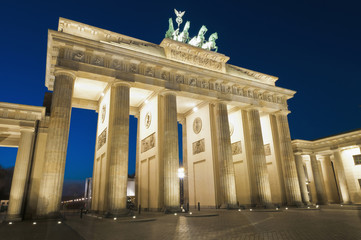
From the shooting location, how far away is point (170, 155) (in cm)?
2036

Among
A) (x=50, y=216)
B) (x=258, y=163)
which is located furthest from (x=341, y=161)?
(x=50, y=216)

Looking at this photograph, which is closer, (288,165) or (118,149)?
(118,149)

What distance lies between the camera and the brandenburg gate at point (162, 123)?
1750 cm

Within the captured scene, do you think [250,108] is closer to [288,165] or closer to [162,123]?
[288,165]

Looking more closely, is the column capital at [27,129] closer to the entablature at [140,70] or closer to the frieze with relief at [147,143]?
the entablature at [140,70]

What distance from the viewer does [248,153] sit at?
26.5 meters

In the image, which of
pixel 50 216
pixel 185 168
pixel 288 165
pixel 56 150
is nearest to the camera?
pixel 50 216

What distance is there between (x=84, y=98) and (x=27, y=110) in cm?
878

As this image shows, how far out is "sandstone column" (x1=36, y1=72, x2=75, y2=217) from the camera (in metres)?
15.2

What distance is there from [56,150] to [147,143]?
944 centimetres

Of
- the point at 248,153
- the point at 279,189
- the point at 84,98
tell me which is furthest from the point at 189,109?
the point at 279,189

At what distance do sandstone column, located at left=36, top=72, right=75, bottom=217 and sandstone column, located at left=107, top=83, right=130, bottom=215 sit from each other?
3234mm

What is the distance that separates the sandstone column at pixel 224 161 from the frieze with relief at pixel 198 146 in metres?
2.90

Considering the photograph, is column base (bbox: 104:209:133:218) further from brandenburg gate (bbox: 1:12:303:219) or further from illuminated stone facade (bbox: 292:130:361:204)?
illuminated stone facade (bbox: 292:130:361:204)
